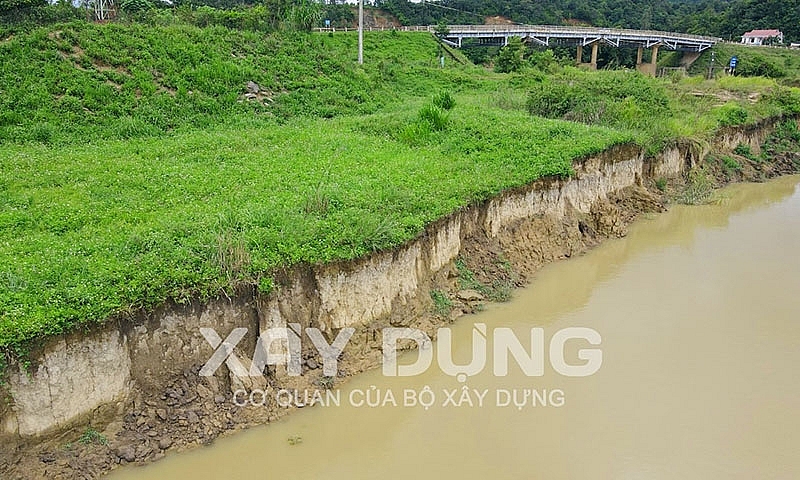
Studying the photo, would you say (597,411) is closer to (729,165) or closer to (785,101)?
(729,165)

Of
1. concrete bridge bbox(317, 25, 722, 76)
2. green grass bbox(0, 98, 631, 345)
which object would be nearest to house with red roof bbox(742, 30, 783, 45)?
concrete bridge bbox(317, 25, 722, 76)

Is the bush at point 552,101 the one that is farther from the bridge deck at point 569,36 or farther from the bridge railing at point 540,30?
the bridge railing at point 540,30

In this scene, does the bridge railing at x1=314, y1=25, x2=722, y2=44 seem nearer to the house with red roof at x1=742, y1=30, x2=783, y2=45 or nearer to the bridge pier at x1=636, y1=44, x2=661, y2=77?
the bridge pier at x1=636, y1=44, x2=661, y2=77

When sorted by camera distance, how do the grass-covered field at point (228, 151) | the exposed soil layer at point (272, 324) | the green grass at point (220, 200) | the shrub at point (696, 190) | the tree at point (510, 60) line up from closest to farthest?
the exposed soil layer at point (272, 324), the green grass at point (220, 200), the grass-covered field at point (228, 151), the shrub at point (696, 190), the tree at point (510, 60)

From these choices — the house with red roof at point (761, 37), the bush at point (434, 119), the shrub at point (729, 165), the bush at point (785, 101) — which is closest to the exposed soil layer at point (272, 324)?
the bush at point (434, 119)

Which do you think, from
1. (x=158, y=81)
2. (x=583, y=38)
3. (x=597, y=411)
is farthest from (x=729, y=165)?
(x=583, y=38)

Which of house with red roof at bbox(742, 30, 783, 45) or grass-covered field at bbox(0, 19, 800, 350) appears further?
house with red roof at bbox(742, 30, 783, 45)

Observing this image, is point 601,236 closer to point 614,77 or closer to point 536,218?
point 536,218
